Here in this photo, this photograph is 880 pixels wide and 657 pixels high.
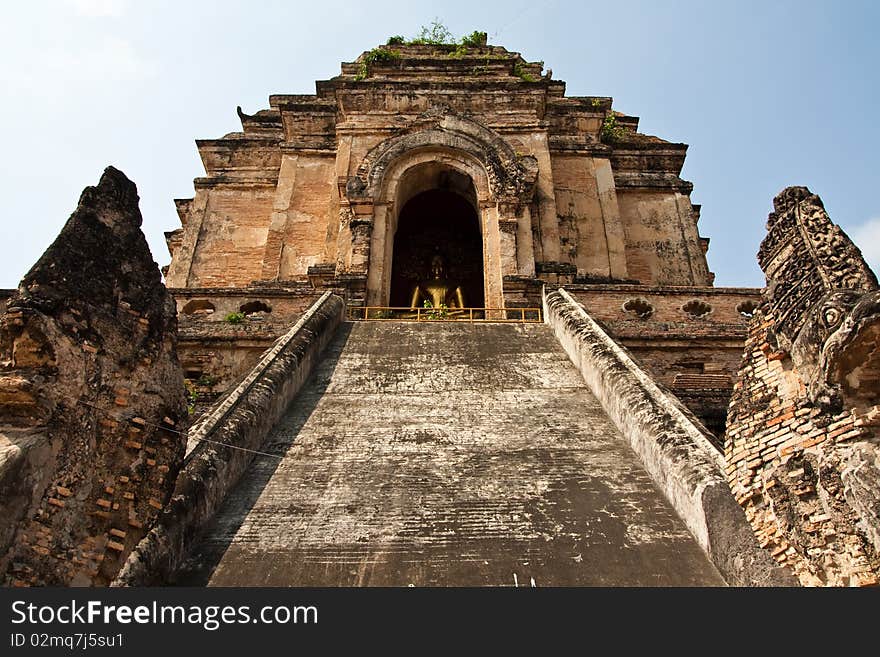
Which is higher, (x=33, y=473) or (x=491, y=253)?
(x=491, y=253)

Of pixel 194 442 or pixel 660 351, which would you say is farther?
pixel 660 351

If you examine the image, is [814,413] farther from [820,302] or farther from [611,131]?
[611,131]

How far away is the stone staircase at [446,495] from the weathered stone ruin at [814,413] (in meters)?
0.78

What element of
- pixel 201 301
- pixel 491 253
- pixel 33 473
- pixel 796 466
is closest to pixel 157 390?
pixel 33 473

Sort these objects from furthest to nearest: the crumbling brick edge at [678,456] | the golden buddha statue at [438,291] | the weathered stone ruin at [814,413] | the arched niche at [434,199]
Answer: the golden buddha statue at [438,291]
the arched niche at [434,199]
the crumbling brick edge at [678,456]
the weathered stone ruin at [814,413]

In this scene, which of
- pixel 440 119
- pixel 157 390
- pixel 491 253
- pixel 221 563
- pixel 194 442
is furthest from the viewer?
pixel 440 119

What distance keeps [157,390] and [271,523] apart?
1.47 m

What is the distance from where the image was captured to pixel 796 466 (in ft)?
15.7

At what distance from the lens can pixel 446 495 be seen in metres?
6.23

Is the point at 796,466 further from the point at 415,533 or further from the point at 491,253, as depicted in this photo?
the point at 491,253

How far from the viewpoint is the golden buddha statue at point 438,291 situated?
1672cm

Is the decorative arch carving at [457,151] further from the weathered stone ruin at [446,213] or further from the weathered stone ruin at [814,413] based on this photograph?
the weathered stone ruin at [814,413]

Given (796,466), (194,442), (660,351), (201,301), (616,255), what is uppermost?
(616,255)

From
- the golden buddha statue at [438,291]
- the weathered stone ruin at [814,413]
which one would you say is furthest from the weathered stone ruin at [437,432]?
the golden buddha statue at [438,291]
